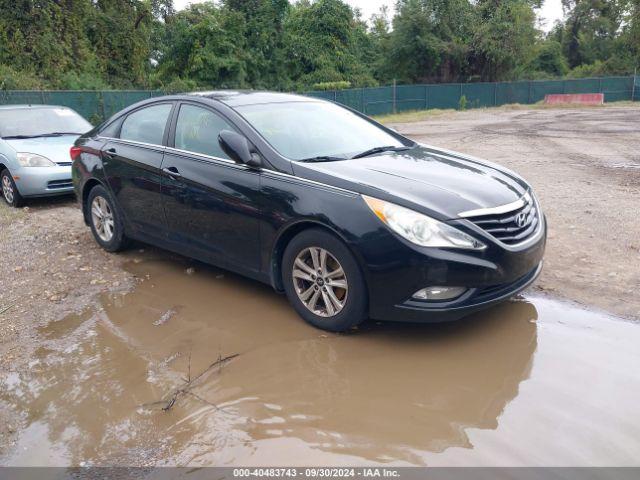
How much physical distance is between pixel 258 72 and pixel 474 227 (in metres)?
32.9

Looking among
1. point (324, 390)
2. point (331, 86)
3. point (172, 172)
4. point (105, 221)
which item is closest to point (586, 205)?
point (172, 172)

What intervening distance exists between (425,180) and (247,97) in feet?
6.42

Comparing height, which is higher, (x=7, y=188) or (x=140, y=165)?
(x=140, y=165)

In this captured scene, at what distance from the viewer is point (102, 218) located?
612 cm

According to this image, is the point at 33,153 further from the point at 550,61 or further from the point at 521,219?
the point at 550,61

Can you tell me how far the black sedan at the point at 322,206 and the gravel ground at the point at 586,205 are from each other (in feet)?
2.84

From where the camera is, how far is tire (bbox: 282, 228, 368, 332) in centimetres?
383

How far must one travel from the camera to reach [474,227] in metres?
3.72

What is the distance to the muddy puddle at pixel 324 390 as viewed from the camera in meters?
2.88

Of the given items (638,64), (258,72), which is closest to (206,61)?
(258,72)

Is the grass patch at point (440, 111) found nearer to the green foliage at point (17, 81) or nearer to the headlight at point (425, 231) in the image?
the green foliage at point (17, 81)

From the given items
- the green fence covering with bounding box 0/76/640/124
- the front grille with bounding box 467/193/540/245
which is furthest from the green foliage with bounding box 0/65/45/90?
the front grille with bounding box 467/193/540/245

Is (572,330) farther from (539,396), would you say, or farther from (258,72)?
(258,72)

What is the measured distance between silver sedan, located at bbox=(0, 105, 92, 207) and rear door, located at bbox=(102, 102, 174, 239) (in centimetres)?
286
